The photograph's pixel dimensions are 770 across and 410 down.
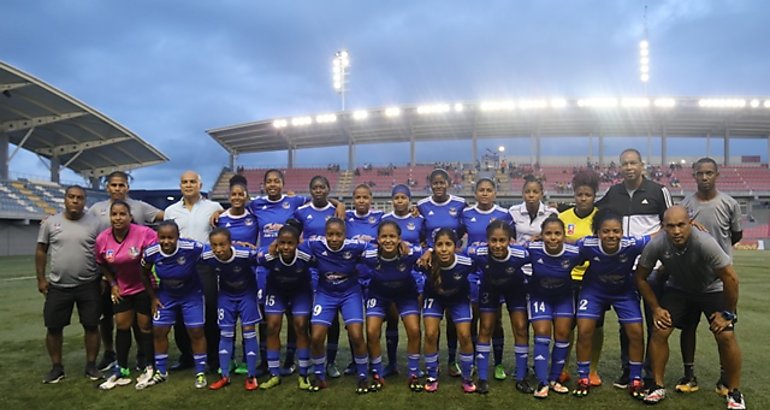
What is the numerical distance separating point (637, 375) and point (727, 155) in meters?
37.6

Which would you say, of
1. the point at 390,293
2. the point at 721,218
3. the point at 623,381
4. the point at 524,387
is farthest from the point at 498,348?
the point at 721,218

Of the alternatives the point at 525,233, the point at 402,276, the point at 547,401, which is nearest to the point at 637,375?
the point at 547,401

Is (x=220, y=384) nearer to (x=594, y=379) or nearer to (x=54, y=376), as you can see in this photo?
(x=54, y=376)

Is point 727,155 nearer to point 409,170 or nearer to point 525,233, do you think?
point 409,170

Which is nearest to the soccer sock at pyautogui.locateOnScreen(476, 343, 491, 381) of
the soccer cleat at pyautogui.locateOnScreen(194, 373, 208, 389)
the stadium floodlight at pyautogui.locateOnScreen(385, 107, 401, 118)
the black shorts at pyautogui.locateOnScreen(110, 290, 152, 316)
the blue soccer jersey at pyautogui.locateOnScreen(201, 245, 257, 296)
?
the blue soccer jersey at pyautogui.locateOnScreen(201, 245, 257, 296)

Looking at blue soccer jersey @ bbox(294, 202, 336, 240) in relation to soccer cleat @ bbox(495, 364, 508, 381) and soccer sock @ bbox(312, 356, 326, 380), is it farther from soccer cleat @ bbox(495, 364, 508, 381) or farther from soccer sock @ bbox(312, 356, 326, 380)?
soccer cleat @ bbox(495, 364, 508, 381)

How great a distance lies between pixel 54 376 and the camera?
4688mm

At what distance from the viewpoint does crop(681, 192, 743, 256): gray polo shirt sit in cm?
437

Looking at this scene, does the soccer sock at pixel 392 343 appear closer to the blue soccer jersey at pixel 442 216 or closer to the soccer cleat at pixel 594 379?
the blue soccer jersey at pixel 442 216

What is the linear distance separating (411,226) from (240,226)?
1.78m

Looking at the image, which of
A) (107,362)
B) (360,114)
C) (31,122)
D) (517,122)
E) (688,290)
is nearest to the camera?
(688,290)

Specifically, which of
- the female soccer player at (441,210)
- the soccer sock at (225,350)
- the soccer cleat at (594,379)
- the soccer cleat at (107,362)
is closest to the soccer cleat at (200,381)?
the soccer sock at (225,350)

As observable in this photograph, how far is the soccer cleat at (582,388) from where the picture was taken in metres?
4.21

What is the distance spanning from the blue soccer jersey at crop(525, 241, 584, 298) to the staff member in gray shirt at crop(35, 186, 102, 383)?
415 centimetres
